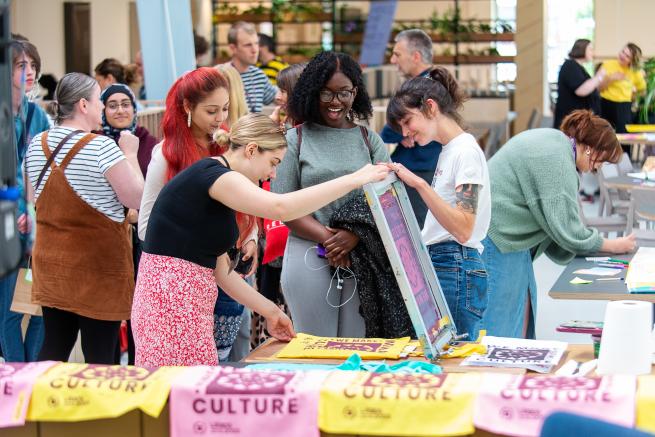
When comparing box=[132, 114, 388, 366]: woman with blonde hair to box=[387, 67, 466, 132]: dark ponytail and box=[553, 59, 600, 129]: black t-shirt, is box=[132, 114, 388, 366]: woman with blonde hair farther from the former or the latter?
box=[553, 59, 600, 129]: black t-shirt

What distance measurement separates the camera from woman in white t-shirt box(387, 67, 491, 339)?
3375mm

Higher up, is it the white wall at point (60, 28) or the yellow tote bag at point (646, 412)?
the white wall at point (60, 28)

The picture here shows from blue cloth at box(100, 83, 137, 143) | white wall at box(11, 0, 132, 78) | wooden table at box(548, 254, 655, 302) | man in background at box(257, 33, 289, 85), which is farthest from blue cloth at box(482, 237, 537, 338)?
white wall at box(11, 0, 132, 78)

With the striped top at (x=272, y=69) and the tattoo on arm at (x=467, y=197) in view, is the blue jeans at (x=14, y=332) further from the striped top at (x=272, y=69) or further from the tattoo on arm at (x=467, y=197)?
the striped top at (x=272, y=69)

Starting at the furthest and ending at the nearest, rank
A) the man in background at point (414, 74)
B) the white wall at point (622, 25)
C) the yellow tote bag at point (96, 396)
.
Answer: the white wall at point (622, 25) < the man in background at point (414, 74) < the yellow tote bag at point (96, 396)

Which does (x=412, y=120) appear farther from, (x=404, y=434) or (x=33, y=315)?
(x=33, y=315)

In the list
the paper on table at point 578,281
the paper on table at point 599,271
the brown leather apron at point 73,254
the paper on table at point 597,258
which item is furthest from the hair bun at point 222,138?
the paper on table at point 597,258

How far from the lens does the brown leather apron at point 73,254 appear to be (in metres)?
3.73

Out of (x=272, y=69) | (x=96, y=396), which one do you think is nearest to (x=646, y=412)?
(x=96, y=396)

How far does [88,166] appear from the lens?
146 inches

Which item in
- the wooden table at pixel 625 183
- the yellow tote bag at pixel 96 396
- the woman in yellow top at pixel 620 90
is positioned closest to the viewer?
the yellow tote bag at pixel 96 396

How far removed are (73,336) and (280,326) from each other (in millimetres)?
943

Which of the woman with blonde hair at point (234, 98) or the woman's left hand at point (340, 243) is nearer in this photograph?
the woman's left hand at point (340, 243)

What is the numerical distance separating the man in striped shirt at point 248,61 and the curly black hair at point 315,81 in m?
2.92
